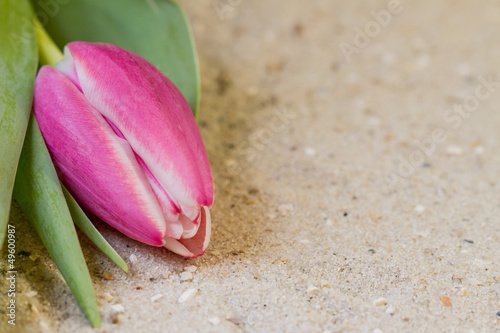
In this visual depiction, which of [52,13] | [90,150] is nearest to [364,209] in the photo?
[90,150]

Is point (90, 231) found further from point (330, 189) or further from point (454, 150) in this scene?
point (454, 150)

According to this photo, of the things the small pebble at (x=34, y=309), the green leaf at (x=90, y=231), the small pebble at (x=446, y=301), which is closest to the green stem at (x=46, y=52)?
the green leaf at (x=90, y=231)

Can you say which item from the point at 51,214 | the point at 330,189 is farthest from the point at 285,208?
the point at 51,214

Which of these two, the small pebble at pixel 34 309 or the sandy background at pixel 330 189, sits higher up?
the small pebble at pixel 34 309

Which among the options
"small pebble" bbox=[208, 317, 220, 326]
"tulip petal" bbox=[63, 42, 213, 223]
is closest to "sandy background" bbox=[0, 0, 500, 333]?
"small pebble" bbox=[208, 317, 220, 326]

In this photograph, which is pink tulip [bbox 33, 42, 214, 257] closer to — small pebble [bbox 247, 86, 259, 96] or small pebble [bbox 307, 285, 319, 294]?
small pebble [bbox 307, 285, 319, 294]

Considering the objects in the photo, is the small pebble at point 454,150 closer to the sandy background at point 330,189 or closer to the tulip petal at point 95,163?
the sandy background at point 330,189
